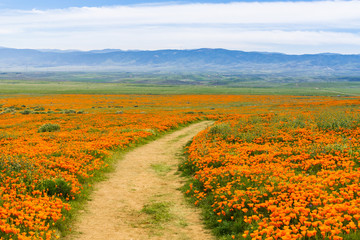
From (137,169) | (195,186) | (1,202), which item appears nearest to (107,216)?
(1,202)

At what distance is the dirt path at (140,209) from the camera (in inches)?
321

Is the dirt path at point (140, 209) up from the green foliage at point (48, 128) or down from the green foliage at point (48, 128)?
down

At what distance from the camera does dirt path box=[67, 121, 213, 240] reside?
26.7 ft

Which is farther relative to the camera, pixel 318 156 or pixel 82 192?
pixel 318 156

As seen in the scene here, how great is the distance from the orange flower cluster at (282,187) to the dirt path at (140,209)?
0.76 meters

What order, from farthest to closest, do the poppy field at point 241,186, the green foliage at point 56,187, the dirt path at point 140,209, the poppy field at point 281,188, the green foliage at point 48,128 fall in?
the green foliage at point 48,128, the green foliage at point 56,187, the dirt path at point 140,209, the poppy field at point 241,186, the poppy field at point 281,188

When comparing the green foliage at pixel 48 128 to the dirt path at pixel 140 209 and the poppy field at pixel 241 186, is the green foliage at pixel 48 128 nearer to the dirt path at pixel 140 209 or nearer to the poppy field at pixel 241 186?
the poppy field at pixel 241 186

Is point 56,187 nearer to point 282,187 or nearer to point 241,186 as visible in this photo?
point 241,186

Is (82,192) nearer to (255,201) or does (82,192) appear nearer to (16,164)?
(16,164)

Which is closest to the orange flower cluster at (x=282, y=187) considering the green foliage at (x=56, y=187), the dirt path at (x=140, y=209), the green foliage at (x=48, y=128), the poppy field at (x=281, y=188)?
the poppy field at (x=281, y=188)

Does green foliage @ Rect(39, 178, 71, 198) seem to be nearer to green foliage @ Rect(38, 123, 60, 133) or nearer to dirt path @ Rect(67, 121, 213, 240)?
dirt path @ Rect(67, 121, 213, 240)

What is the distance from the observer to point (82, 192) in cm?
1095

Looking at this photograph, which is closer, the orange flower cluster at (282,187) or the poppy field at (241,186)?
the orange flower cluster at (282,187)

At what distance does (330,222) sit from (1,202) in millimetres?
7934
